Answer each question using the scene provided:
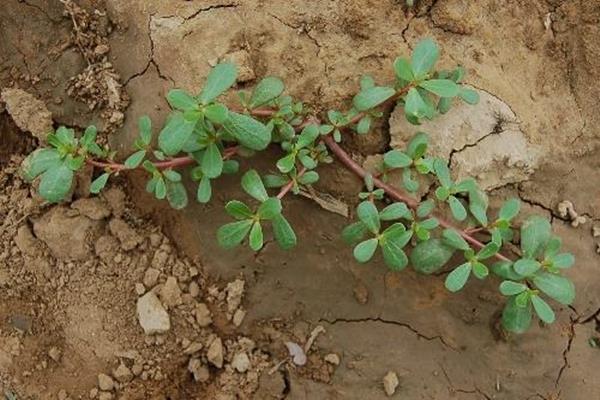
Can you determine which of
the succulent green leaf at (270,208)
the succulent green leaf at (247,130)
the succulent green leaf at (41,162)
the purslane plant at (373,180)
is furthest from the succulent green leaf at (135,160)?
the succulent green leaf at (270,208)

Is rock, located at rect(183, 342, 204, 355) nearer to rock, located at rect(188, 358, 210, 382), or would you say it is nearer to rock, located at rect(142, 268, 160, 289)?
rock, located at rect(188, 358, 210, 382)

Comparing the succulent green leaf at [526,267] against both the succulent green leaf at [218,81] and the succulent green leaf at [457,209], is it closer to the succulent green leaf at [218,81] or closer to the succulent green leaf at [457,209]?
the succulent green leaf at [457,209]

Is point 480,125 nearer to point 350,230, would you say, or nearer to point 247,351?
point 350,230

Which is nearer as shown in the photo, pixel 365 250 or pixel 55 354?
pixel 365 250

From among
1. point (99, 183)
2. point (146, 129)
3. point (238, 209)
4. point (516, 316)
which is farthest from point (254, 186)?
point (516, 316)

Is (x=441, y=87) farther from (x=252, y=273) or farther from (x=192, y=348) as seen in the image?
(x=192, y=348)
